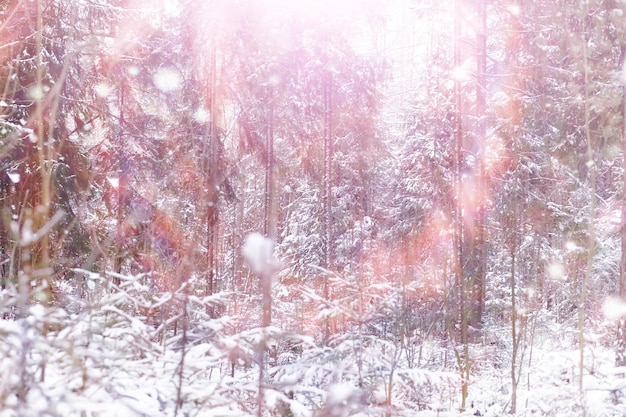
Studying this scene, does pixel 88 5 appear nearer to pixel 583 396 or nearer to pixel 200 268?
pixel 200 268

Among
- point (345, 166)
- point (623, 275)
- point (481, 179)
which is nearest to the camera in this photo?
point (623, 275)

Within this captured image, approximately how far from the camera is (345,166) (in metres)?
17.6

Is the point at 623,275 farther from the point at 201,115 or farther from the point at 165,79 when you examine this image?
the point at 165,79

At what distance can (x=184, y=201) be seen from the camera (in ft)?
44.7

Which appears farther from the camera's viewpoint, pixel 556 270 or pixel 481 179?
pixel 481 179

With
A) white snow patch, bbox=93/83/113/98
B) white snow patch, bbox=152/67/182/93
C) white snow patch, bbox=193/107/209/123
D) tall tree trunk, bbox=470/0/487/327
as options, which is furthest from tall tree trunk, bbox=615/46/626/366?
white snow patch, bbox=93/83/113/98

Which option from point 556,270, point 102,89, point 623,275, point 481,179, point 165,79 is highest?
point 165,79

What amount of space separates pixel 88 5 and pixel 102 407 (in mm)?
10069

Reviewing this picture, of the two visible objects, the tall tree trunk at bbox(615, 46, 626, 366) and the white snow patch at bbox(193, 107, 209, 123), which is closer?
the tall tree trunk at bbox(615, 46, 626, 366)

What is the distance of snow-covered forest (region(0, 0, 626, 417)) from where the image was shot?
7863 millimetres

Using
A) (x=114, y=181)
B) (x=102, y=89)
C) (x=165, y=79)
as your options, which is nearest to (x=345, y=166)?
(x=165, y=79)

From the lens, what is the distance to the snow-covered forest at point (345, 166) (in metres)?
7.86

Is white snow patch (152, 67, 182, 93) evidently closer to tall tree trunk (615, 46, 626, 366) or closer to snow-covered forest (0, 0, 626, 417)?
snow-covered forest (0, 0, 626, 417)

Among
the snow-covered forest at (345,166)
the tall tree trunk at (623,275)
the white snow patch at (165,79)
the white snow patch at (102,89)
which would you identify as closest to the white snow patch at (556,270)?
the snow-covered forest at (345,166)
